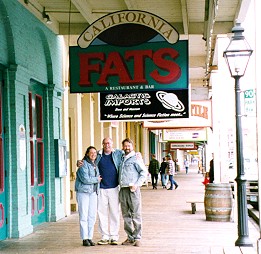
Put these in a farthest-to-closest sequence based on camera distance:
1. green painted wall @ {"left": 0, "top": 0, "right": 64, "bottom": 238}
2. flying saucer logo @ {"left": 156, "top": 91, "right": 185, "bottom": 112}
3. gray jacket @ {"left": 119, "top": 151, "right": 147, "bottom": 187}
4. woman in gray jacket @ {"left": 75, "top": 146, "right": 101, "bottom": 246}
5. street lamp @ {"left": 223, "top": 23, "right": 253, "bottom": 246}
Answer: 1. flying saucer logo @ {"left": 156, "top": 91, "right": 185, "bottom": 112}
2. green painted wall @ {"left": 0, "top": 0, "right": 64, "bottom": 238}
3. woman in gray jacket @ {"left": 75, "top": 146, "right": 101, "bottom": 246}
4. gray jacket @ {"left": 119, "top": 151, "right": 147, "bottom": 187}
5. street lamp @ {"left": 223, "top": 23, "right": 253, "bottom": 246}

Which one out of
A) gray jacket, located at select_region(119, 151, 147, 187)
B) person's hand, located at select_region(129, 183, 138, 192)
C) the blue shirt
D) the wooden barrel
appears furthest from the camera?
the wooden barrel

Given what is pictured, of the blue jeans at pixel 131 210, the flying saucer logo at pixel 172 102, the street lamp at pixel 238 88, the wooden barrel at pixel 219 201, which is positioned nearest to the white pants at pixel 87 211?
the blue jeans at pixel 131 210

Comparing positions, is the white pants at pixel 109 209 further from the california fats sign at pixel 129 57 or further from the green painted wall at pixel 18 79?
the california fats sign at pixel 129 57

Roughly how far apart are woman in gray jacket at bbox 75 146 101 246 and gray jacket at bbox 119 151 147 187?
17.7 inches

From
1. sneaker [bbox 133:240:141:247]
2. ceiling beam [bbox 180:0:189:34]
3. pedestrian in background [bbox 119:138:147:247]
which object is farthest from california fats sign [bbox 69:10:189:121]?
sneaker [bbox 133:240:141:247]

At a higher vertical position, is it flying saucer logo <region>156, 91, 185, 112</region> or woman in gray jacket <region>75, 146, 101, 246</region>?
flying saucer logo <region>156, 91, 185, 112</region>

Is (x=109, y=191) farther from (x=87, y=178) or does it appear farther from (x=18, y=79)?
(x=18, y=79)

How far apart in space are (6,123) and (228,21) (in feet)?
21.4

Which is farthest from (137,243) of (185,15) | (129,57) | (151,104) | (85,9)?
(185,15)

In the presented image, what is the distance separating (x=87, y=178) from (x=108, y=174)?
0.42 m

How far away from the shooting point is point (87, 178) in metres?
10.2

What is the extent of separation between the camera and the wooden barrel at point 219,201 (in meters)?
13.8

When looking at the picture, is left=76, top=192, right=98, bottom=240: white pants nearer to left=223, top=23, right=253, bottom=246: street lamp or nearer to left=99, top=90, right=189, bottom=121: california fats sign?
left=99, top=90, right=189, bottom=121: california fats sign

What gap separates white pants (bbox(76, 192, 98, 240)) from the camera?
1035 cm
